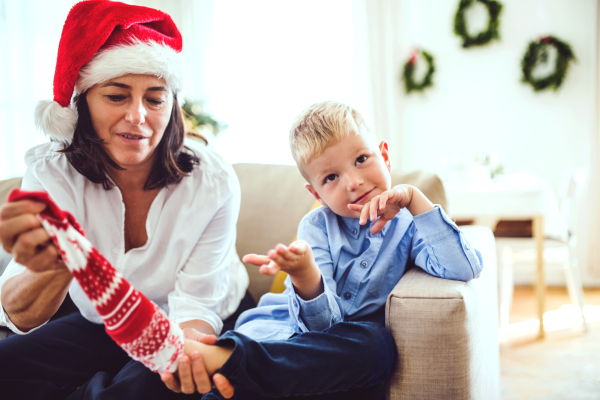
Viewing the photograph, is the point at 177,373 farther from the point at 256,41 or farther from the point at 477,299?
the point at 256,41

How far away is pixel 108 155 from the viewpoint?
3.65ft

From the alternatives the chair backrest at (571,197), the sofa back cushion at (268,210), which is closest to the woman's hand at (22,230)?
the sofa back cushion at (268,210)

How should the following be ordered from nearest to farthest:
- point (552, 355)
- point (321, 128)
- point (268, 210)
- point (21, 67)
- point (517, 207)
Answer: point (321, 128)
point (268, 210)
point (552, 355)
point (517, 207)
point (21, 67)

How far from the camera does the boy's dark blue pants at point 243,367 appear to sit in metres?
0.75

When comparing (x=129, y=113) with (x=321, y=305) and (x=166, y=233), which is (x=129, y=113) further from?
(x=321, y=305)

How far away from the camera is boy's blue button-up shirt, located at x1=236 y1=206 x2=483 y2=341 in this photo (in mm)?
902

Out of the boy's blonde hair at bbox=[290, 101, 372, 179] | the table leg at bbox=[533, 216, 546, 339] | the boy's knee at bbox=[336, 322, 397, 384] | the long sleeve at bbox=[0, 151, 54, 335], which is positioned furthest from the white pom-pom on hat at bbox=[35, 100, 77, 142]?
the table leg at bbox=[533, 216, 546, 339]

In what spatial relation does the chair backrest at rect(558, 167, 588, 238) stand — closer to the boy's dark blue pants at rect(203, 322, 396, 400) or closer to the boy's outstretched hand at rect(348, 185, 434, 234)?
the boy's outstretched hand at rect(348, 185, 434, 234)

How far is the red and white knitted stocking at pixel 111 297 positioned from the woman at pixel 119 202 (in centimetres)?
24

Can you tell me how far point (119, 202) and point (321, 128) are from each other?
0.56 metres

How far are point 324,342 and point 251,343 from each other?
0.15m

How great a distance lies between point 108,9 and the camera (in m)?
0.99

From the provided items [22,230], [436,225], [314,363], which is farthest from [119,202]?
[436,225]

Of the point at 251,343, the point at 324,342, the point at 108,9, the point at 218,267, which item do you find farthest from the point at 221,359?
the point at 108,9
